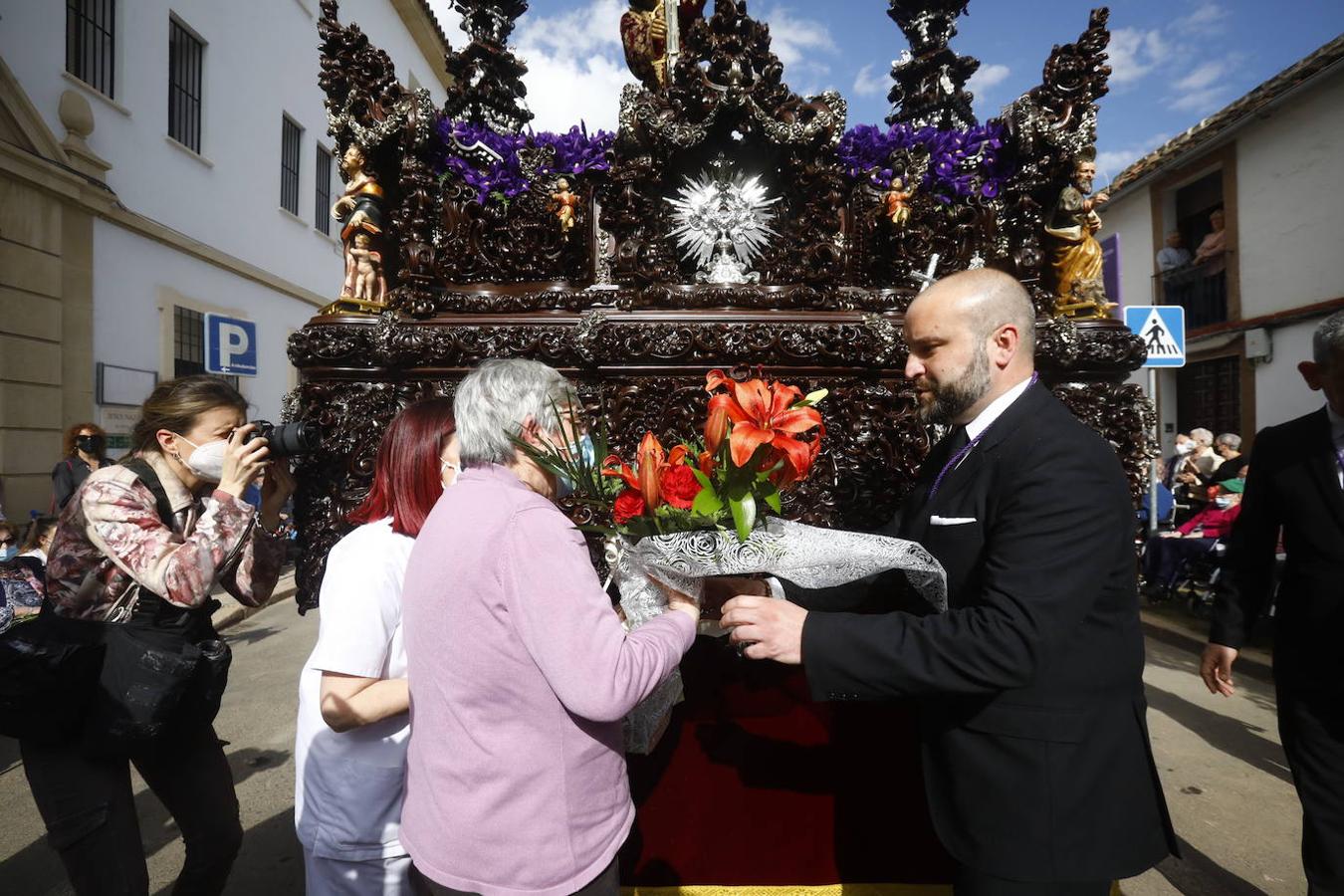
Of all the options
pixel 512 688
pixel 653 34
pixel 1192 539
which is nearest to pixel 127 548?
pixel 512 688

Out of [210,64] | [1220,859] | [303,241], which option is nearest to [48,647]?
[1220,859]

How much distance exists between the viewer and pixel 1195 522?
7.27 metres

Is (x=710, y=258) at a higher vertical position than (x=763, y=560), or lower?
higher

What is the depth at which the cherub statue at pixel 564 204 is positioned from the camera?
9.98 feet

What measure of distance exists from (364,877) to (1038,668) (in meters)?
1.72

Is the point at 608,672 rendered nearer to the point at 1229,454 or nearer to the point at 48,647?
the point at 48,647

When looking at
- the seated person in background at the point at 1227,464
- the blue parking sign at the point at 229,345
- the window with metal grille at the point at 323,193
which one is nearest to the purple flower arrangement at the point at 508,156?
the blue parking sign at the point at 229,345

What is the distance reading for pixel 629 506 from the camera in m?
1.74

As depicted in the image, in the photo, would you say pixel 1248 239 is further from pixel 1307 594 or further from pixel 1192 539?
pixel 1307 594

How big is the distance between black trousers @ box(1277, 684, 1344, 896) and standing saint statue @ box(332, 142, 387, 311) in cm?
361

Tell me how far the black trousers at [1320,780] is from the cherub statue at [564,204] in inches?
120

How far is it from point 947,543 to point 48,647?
2.39m

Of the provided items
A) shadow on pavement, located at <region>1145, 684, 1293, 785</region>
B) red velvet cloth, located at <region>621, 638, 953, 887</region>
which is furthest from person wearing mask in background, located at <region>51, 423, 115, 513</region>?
shadow on pavement, located at <region>1145, 684, 1293, 785</region>

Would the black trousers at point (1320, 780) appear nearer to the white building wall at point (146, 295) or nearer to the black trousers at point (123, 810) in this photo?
the black trousers at point (123, 810)
